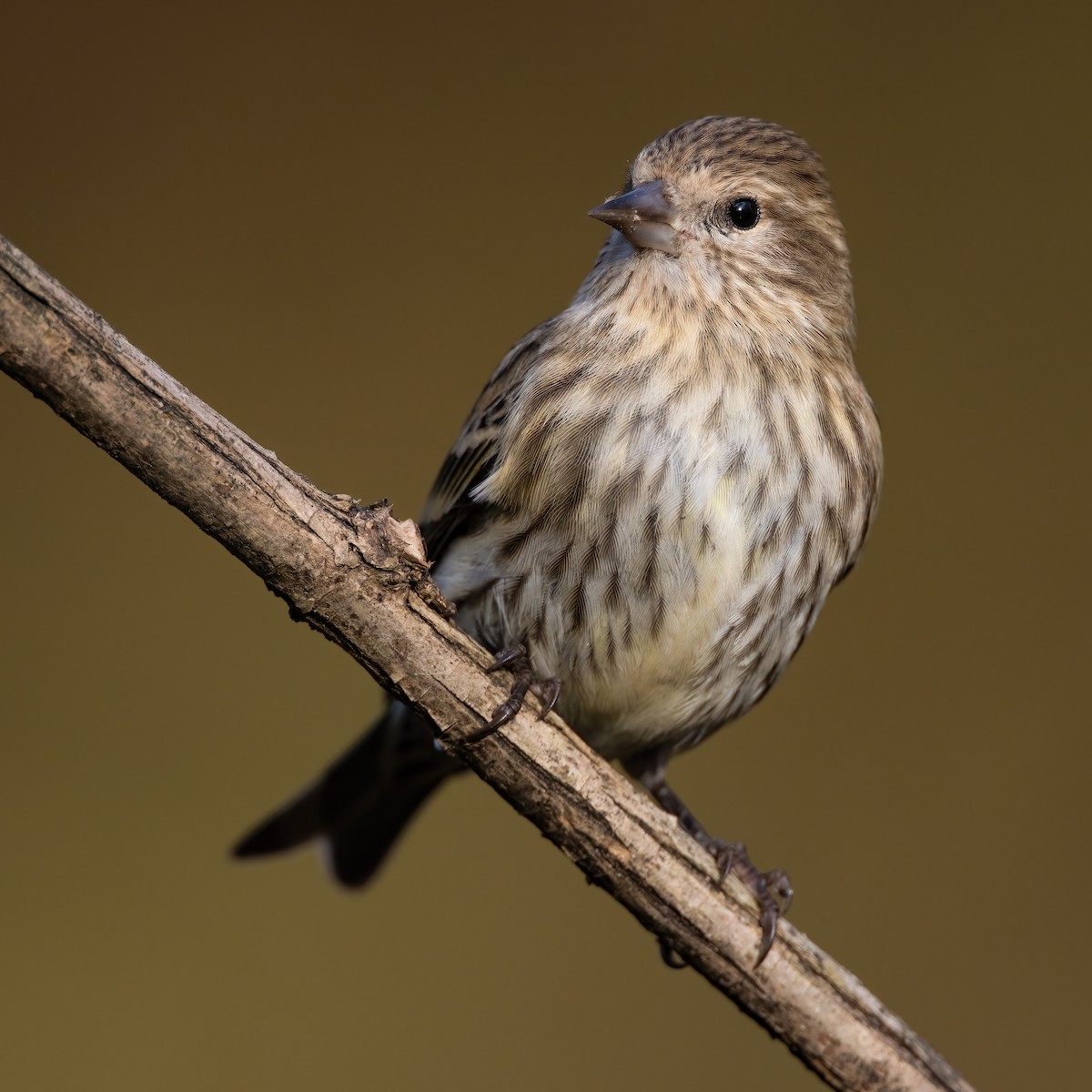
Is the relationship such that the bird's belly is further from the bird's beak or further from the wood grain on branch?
the bird's beak

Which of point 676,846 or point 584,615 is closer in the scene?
point 676,846

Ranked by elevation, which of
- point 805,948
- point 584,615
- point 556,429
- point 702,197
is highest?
point 702,197

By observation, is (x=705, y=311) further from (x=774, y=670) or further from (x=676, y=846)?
(x=676, y=846)

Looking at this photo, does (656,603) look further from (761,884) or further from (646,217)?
(646,217)

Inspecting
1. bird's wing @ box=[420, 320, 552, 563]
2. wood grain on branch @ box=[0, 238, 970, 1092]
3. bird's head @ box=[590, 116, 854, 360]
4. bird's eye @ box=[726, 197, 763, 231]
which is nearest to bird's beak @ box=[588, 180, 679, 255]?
bird's head @ box=[590, 116, 854, 360]

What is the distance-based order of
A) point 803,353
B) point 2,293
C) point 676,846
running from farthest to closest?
1. point 803,353
2. point 676,846
3. point 2,293

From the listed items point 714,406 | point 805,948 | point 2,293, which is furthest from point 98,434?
point 805,948
